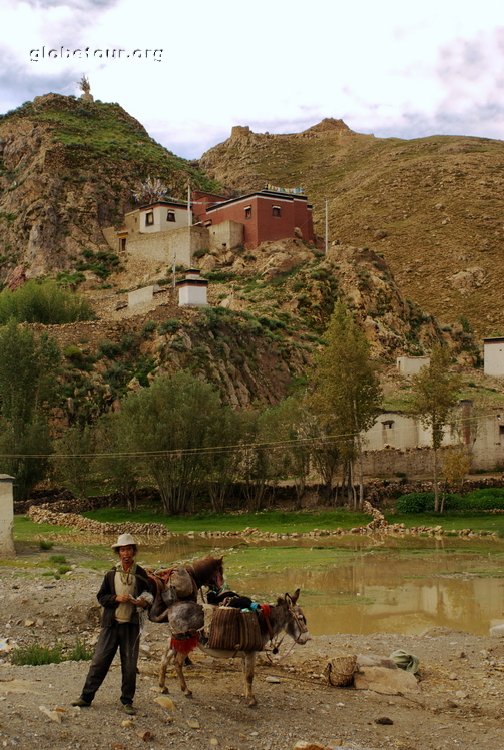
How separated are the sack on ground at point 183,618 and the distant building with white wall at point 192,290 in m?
46.5

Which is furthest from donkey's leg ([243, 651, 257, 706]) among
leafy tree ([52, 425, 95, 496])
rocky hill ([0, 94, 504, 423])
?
rocky hill ([0, 94, 504, 423])

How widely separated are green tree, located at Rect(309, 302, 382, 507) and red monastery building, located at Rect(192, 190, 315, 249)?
26629mm

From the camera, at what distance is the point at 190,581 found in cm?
1155

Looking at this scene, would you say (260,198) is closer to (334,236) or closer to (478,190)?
(334,236)

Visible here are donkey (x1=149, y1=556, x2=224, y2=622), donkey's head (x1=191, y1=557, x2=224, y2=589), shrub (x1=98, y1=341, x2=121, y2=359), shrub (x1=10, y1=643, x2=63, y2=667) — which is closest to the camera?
donkey (x1=149, y1=556, x2=224, y2=622)

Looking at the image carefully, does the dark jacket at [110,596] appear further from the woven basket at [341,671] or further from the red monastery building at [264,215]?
the red monastery building at [264,215]

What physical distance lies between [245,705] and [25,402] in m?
35.8

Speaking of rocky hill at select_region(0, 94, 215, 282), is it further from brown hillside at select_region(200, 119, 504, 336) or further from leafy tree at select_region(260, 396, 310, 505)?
leafy tree at select_region(260, 396, 310, 505)

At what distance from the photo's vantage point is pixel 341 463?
4134 centimetres

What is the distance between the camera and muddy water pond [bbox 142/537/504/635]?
2003 cm

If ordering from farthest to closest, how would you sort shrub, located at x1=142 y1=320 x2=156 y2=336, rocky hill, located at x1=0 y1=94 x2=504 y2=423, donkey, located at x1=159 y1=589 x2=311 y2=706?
1. shrub, located at x1=142 y1=320 x2=156 y2=336
2. rocky hill, located at x1=0 y1=94 x2=504 y2=423
3. donkey, located at x1=159 y1=589 x2=311 y2=706

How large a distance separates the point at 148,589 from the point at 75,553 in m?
17.1

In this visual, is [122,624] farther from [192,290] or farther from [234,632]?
[192,290]

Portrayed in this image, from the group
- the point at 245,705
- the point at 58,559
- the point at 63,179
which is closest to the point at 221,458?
the point at 58,559
